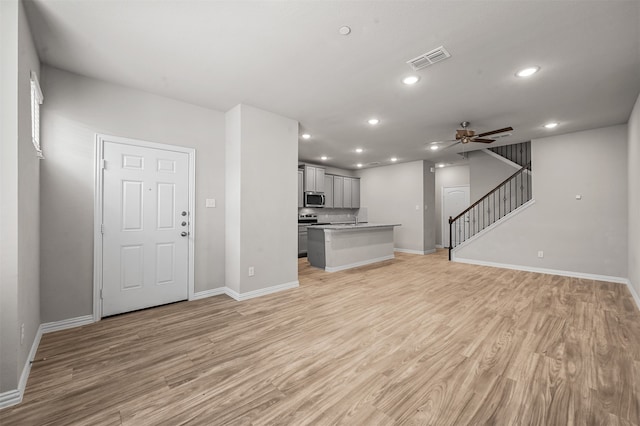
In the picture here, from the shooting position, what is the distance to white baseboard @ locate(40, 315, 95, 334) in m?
2.80

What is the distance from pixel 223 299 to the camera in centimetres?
381

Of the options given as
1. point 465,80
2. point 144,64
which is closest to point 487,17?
point 465,80

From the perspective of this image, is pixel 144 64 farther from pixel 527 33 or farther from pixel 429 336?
pixel 429 336

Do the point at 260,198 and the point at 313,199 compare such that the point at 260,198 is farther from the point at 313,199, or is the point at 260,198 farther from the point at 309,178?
the point at 313,199

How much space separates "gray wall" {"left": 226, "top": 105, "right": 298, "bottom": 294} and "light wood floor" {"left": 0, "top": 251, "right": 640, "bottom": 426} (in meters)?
0.53

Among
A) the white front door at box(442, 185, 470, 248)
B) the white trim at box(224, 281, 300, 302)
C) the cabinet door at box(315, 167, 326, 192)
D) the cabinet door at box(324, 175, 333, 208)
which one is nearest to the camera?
the white trim at box(224, 281, 300, 302)

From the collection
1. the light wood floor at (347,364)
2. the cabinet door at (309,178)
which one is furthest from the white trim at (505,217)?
the cabinet door at (309,178)

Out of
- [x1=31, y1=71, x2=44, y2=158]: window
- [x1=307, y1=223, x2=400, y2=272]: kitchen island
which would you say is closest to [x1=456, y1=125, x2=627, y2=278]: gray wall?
[x1=307, y1=223, x2=400, y2=272]: kitchen island

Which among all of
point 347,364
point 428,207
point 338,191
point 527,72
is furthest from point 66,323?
point 428,207

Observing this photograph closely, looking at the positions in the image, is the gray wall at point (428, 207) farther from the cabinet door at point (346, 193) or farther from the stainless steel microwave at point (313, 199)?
the stainless steel microwave at point (313, 199)

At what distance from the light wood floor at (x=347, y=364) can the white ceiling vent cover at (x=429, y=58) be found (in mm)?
2834

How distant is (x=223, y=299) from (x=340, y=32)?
11.7ft

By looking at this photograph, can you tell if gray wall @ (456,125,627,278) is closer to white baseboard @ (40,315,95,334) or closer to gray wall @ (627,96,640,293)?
gray wall @ (627,96,640,293)

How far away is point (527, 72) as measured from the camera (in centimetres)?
296
